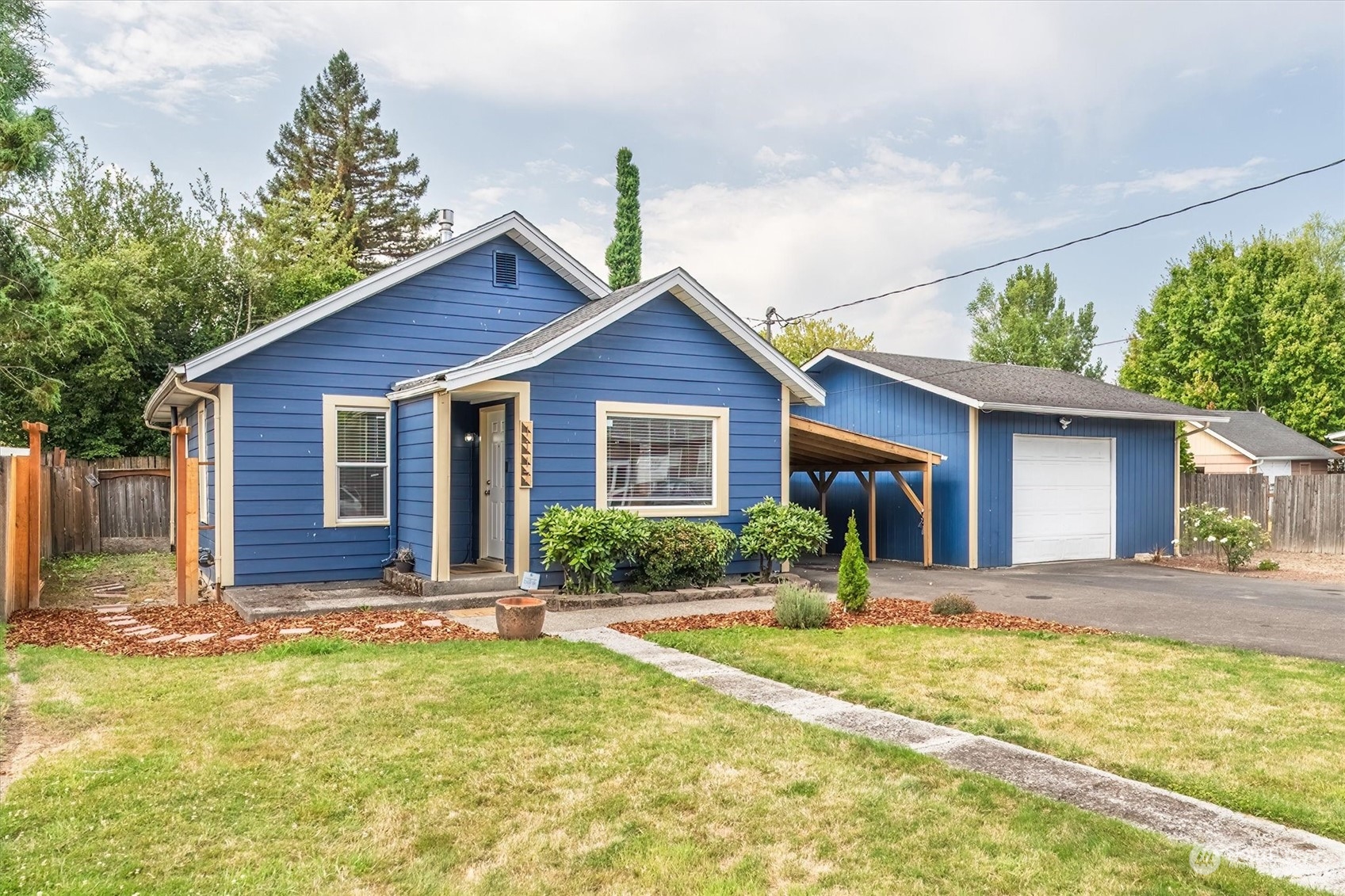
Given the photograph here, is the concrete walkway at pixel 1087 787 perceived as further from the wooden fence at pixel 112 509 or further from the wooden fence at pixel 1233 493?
the wooden fence at pixel 1233 493

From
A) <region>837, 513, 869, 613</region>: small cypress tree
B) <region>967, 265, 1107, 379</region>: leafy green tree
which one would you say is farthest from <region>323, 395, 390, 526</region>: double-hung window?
<region>967, 265, 1107, 379</region>: leafy green tree

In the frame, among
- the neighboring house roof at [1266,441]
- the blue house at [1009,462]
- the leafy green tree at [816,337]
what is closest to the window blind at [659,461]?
the blue house at [1009,462]

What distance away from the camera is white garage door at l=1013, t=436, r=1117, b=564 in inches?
634

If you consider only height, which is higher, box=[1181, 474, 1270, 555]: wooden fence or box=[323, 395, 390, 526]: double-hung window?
box=[323, 395, 390, 526]: double-hung window

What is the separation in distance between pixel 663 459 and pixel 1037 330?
129 ft

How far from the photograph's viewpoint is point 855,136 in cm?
2033

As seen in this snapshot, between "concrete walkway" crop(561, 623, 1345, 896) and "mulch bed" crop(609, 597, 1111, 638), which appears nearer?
"concrete walkway" crop(561, 623, 1345, 896)

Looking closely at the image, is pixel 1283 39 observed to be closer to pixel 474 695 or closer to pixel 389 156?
pixel 474 695

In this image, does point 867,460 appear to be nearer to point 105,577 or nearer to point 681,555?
point 681,555

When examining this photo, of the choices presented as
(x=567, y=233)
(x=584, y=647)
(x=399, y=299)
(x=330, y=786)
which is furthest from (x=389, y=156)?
(x=330, y=786)

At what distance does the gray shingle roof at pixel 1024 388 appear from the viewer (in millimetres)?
15828

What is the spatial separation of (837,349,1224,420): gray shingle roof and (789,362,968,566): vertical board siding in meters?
0.47

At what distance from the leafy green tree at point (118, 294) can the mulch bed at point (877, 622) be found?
15.4m

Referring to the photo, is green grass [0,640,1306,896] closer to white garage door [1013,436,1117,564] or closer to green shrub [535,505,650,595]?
green shrub [535,505,650,595]
